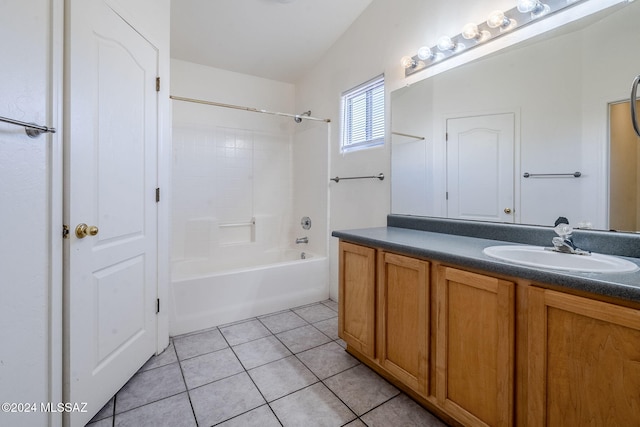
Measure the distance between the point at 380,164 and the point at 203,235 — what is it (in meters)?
2.00

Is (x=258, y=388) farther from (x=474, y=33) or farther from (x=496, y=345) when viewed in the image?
(x=474, y=33)

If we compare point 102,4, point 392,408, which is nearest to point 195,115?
point 102,4

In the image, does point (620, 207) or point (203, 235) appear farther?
point (203, 235)

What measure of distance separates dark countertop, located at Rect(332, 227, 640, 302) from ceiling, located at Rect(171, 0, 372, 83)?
6.57 ft

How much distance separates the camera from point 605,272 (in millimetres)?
896

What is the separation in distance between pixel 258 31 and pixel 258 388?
9.63ft

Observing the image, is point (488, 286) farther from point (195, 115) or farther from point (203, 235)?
point (195, 115)

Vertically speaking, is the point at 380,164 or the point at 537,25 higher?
the point at 537,25

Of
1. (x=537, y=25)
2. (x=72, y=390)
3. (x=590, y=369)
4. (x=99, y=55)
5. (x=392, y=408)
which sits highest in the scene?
(x=537, y=25)

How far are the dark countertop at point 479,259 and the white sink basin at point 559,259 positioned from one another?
4cm

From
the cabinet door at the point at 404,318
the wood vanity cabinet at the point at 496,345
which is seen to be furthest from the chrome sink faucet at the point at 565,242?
the cabinet door at the point at 404,318

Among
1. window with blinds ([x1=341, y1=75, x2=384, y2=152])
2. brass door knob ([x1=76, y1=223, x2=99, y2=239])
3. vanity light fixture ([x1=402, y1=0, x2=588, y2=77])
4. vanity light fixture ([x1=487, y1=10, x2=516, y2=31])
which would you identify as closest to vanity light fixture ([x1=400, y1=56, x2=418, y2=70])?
vanity light fixture ([x1=402, y1=0, x2=588, y2=77])

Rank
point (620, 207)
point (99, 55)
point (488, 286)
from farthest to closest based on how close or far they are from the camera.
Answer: point (99, 55)
point (620, 207)
point (488, 286)

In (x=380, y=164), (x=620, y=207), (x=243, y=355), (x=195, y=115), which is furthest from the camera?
(x=195, y=115)
